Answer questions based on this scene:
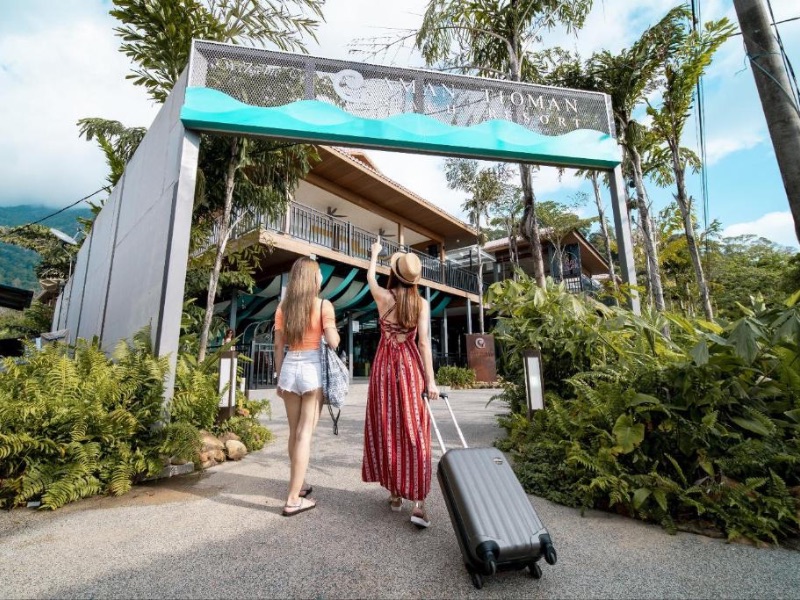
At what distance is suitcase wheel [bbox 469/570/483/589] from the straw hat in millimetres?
1621

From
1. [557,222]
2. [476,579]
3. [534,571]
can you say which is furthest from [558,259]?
[476,579]

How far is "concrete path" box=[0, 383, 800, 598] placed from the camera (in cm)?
170

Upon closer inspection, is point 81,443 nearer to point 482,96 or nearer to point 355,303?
point 482,96

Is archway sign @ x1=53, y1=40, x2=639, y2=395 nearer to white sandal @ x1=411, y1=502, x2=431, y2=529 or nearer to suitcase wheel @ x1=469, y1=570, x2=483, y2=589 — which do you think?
white sandal @ x1=411, y1=502, x2=431, y2=529

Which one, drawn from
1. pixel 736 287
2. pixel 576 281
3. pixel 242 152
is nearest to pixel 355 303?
pixel 242 152

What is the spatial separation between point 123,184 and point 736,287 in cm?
2763

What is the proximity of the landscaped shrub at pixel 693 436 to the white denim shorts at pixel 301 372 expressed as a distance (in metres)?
1.82

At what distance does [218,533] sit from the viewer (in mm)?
2271

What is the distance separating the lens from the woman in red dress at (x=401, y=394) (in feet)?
8.10

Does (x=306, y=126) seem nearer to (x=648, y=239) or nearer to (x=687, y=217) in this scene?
(x=648, y=239)

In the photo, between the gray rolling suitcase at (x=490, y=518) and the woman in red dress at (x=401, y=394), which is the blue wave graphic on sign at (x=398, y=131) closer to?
the woman in red dress at (x=401, y=394)

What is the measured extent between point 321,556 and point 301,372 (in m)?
1.07

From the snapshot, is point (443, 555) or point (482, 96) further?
point (482, 96)

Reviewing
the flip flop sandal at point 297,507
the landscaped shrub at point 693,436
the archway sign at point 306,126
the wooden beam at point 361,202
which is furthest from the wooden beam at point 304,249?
the landscaped shrub at point 693,436
